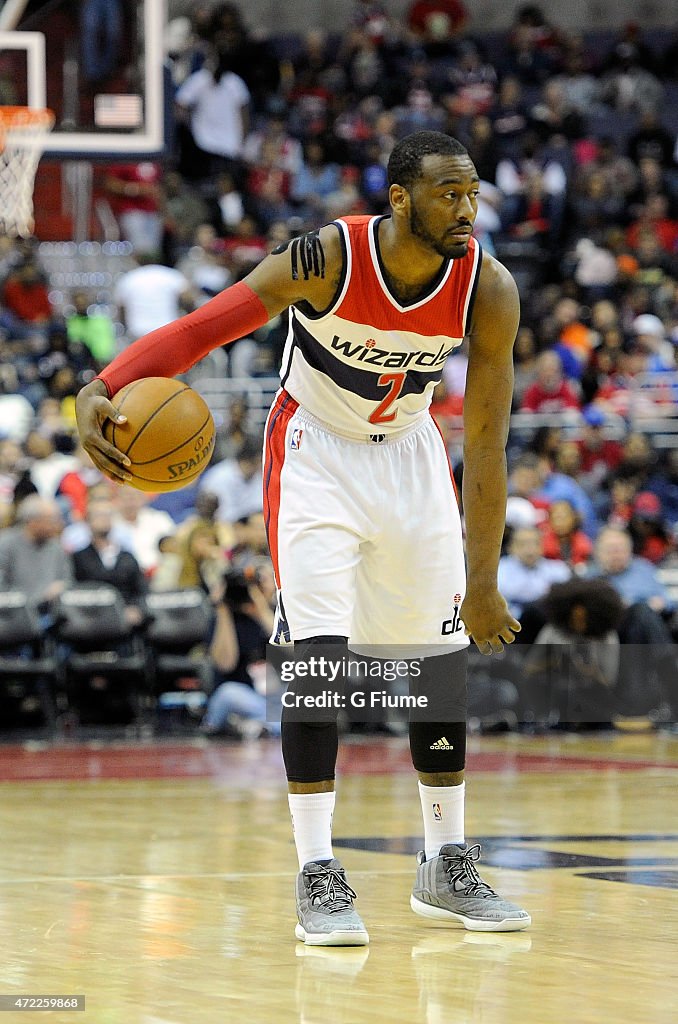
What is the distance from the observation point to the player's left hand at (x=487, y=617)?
15.4 ft

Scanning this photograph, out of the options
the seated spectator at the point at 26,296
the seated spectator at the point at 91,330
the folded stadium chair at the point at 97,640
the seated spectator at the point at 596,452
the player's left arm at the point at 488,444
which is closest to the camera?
the player's left arm at the point at 488,444

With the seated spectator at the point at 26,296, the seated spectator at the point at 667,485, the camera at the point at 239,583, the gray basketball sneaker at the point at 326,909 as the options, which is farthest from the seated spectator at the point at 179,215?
the gray basketball sneaker at the point at 326,909

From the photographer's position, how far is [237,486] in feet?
47.0

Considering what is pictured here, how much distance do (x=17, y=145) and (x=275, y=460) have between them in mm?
8487

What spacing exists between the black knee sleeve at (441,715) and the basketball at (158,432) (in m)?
0.95

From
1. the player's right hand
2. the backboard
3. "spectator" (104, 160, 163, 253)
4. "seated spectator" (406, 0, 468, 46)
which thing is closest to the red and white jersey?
the player's right hand

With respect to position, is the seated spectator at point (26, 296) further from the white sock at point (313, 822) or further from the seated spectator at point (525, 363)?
the white sock at point (313, 822)

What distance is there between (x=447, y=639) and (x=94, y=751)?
6533mm

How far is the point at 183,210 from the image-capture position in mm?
19188

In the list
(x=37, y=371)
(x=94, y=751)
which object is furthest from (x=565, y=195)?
(x=94, y=751)

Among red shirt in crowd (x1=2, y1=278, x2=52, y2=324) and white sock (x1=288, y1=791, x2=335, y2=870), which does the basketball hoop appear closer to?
red shirt in crowd (x1=2, y1=278, x2=52, y2=324)

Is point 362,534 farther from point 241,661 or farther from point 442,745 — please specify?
point 241,661

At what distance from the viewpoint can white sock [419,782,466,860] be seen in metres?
4.83

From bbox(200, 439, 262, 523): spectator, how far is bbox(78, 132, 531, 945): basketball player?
30.8ft
